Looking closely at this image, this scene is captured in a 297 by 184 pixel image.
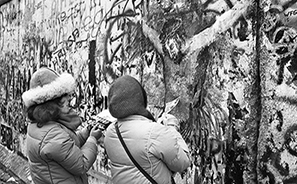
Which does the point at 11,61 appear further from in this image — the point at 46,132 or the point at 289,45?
the point at 289,45

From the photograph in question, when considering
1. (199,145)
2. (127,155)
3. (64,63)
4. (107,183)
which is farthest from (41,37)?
(127,155)

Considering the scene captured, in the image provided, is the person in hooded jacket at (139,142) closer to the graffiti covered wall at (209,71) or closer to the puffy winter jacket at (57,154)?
the puffy winter jacket at (57,154)

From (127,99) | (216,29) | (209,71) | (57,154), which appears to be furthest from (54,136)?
(216,29)

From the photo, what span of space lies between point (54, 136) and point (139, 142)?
0.70 meters

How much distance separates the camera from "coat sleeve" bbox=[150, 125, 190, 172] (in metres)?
2.60

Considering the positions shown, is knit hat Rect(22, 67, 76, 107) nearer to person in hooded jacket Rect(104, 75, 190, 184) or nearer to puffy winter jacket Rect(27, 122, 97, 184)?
puffy winter jacket Rect(27, 122, 97, 184)

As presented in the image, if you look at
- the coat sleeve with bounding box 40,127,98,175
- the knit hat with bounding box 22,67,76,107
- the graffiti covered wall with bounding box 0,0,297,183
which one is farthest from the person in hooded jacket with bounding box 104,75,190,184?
the graffiti covered wall with bounding box 0,0,297,183

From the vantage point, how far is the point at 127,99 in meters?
2.73

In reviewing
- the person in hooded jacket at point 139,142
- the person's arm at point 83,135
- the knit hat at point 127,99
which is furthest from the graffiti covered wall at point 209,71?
the person's arm at point 83,135

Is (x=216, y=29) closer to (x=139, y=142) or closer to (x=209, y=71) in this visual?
(x=209, y=71)

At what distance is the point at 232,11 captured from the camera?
3385mm

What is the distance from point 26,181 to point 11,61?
348cm

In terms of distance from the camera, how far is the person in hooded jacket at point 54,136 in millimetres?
2951

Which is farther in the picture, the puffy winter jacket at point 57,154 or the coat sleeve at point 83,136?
the coat sleeve at point 83,136
